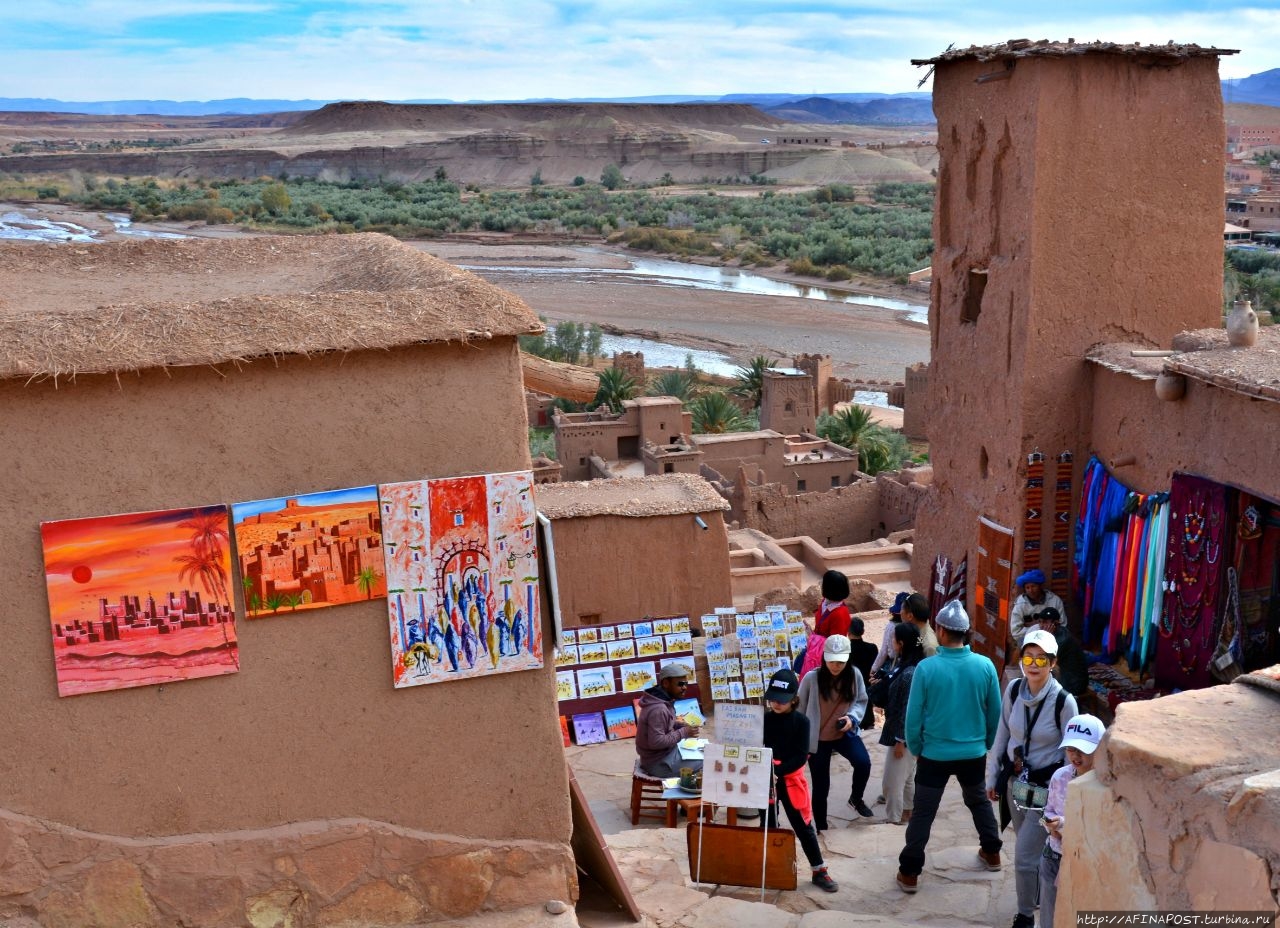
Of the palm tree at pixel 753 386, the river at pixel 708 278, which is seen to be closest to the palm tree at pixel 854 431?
the palm tree at pixel 753 386

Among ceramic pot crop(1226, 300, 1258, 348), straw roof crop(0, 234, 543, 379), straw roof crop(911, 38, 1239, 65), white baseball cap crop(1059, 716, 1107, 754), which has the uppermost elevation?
straw roof crop(911, 38, 1239, 65)

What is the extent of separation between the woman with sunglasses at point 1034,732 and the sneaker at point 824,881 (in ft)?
3.00

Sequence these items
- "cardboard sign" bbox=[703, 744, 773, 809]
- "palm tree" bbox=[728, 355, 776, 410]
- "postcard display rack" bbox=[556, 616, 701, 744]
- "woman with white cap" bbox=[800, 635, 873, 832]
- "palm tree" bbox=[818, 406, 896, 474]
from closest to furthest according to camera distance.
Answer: "cardboard sign" bbox=[703, 744, 773, 809], "woman with white cap" bbox=[800, 635, 873, 832], "postcard display rack" bbox=[556, 616, 701, 744], "palm tree" bbox=[818, 406, 896, 474], "palm tree" bbox=[728, 355, 776, 410]

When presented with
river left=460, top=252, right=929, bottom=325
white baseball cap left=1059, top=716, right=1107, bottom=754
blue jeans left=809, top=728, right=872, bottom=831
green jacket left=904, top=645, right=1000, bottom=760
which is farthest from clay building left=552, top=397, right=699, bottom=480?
river left=460, top=252, right=929, bottom=325

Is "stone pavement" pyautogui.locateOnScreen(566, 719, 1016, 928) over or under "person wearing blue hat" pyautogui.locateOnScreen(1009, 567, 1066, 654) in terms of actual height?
under

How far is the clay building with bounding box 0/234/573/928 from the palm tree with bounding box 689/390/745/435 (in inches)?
905

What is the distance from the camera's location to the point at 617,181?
105625 mm

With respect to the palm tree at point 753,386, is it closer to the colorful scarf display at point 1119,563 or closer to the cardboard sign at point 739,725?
the colorful scarf display at point 1119,563

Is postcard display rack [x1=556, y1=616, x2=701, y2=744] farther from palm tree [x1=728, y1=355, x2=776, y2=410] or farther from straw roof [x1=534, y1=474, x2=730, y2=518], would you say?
palm tree [x1=728, y1=355, x2=776, y2=410]

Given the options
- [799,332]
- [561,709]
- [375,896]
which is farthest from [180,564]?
[799,332]

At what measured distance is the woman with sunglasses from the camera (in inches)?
225

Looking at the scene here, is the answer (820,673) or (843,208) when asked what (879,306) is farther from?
(820,673)

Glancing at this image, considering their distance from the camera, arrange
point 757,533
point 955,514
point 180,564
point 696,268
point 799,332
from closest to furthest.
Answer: point 180,564 → point 955,514 → point 757,533 → point 799,332 → point 696,268

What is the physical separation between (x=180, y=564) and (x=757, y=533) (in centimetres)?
1256
